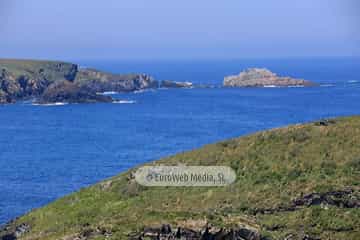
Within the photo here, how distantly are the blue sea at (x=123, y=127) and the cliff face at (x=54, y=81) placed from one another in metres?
4.53

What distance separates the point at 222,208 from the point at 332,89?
10165 cm

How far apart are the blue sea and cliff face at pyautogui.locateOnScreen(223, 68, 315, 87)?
22.1 feet

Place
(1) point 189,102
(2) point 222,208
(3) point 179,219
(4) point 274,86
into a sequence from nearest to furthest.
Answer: (3) point 179,219 < (2) point 222,208 < (1) point 189,102 < (4) point 274,86

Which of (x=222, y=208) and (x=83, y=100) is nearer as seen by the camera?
(x=222, y=208)

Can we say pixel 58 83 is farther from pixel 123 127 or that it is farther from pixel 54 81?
pixel 123 127

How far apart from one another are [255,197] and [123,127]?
54.1 metres

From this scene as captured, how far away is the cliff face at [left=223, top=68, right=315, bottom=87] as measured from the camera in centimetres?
14225

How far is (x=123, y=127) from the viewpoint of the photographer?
8619cm

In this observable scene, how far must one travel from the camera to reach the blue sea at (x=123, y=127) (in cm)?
5622

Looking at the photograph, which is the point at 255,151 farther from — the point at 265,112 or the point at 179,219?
the point at 265,112

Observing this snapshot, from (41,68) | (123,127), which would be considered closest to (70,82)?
(41,68)

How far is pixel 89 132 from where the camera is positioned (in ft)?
274

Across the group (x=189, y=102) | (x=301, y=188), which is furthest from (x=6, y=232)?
(x=189, y=102)

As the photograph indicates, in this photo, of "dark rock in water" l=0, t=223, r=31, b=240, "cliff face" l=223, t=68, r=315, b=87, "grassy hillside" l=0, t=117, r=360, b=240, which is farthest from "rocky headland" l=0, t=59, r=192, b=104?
"dark rock in water" l=0, t=223, r=31, b=240
